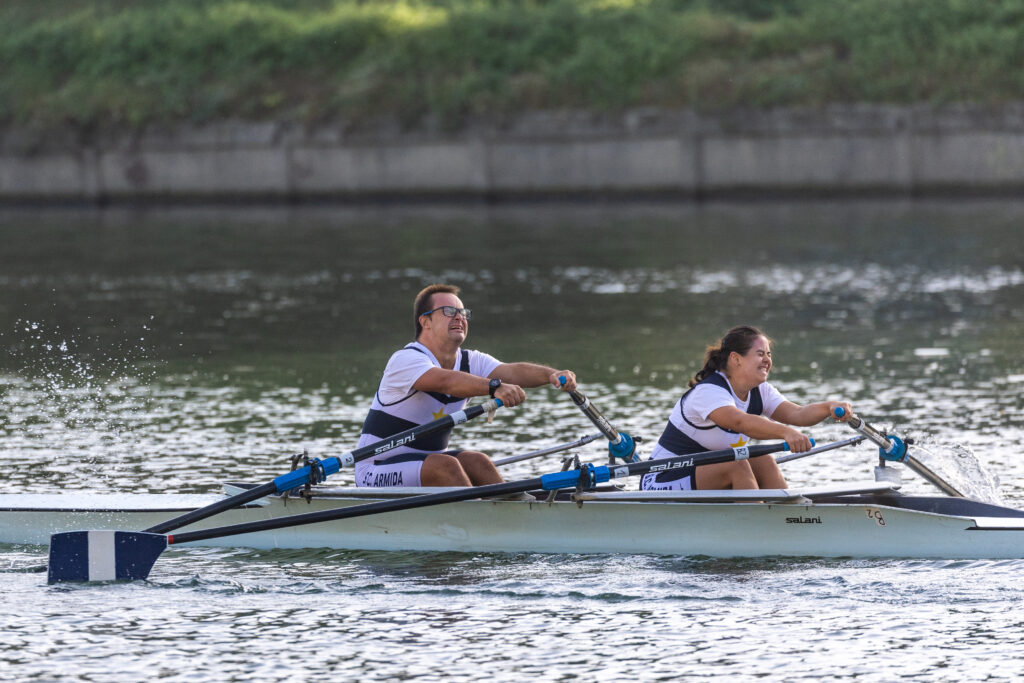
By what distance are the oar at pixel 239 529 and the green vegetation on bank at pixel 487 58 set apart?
29.8 meters

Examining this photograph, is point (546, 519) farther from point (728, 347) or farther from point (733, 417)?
point (728, 347)

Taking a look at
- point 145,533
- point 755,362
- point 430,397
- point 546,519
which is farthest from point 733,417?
point 145,533

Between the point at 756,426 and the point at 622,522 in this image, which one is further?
the point at 622,522

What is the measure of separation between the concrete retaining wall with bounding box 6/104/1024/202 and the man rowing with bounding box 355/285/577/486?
28250 millimetres

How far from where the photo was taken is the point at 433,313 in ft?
34.6

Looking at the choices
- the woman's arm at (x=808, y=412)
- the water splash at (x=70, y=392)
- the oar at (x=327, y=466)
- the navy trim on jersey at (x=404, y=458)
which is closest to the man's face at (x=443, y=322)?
the oar at (x=327, y=466)

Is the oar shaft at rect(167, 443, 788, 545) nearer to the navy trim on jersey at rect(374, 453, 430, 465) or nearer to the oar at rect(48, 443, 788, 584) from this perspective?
the oar at rect(48, 443, 788, 584)

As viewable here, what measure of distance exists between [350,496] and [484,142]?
30084 mm

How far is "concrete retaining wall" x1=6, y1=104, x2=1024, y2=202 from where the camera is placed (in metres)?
37.2

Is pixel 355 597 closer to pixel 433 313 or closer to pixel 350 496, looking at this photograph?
pixel 350 496

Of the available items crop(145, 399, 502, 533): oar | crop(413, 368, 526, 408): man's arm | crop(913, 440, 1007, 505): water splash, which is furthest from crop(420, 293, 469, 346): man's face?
crop(913, 440, 1007, 505): water splash

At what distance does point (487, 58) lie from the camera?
4334 cm

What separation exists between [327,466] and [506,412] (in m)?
5.37

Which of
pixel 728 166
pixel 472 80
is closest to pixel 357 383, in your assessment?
pixel 728 166
